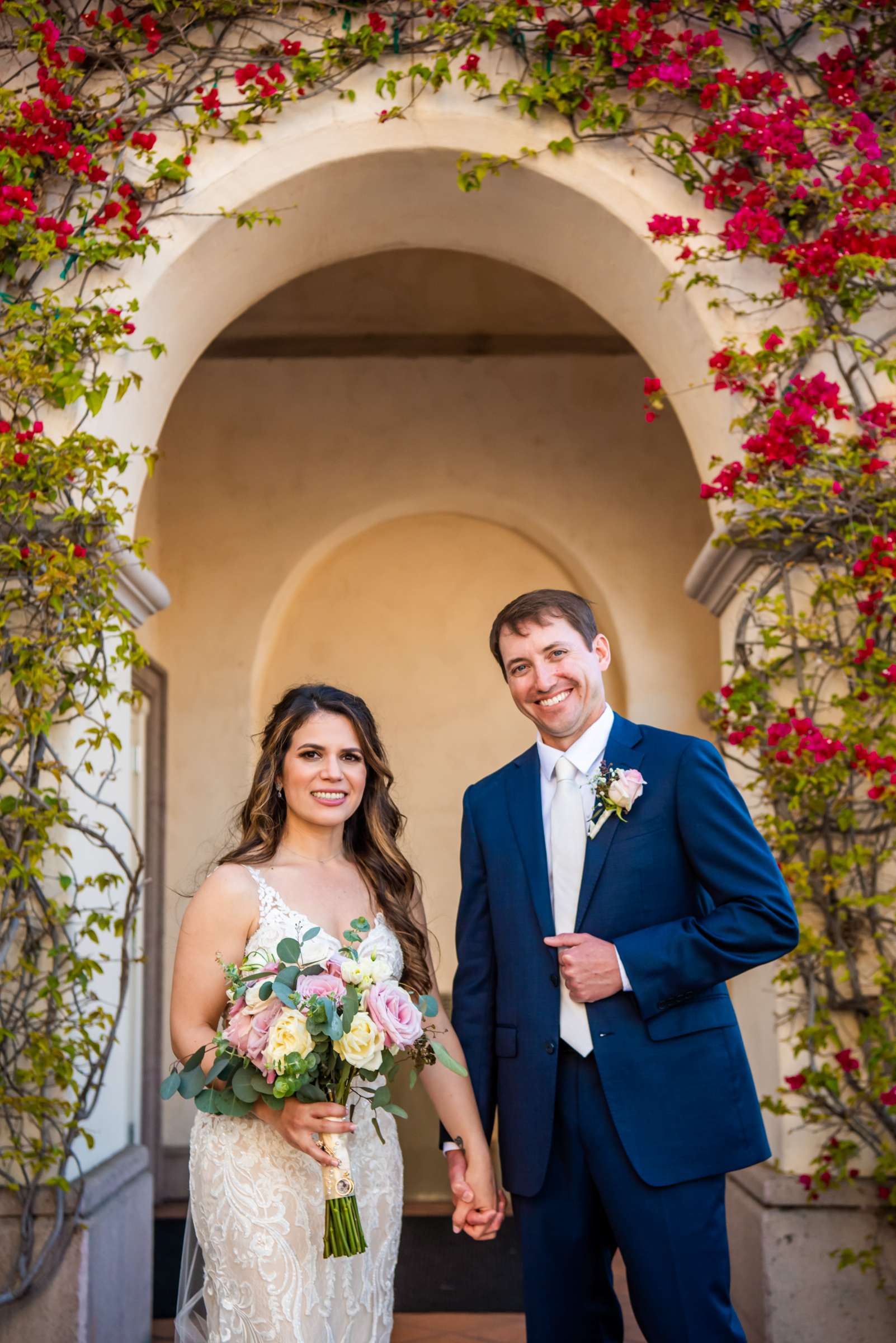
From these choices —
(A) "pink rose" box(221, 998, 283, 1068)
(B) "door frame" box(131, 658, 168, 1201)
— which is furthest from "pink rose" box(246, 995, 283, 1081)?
(B) "door frame" box(131, 658, 168, 1201)

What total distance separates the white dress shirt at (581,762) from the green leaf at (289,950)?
563 millimetres

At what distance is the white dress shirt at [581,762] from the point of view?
2492 mm

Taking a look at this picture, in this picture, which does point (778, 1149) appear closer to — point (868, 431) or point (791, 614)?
point (791, 614)

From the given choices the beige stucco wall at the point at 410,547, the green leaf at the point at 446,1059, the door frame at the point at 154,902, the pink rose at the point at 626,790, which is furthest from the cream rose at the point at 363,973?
the beige stucco wall at the point at 410,547

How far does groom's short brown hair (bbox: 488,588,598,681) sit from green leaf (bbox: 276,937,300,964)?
0.69m

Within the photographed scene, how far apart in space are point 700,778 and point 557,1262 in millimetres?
971

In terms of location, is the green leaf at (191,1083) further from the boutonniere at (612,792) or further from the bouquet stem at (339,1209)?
the boutonniere at (612,792)

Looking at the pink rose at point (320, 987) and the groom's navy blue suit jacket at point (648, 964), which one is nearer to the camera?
the pink rose at point (320, 987)

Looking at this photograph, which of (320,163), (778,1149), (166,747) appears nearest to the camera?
(778,1149)

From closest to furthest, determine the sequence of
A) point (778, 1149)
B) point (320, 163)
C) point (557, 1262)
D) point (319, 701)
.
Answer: point (557, 1262) < point (319, 701) < point (778, 1149) < point (320, 163)

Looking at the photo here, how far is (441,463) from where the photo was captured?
6.16 metres

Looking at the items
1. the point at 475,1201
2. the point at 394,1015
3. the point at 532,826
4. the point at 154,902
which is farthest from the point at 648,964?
the point at 154,902

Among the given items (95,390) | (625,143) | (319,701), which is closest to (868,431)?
(625,143)

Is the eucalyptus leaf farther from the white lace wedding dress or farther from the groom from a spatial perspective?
the groom
